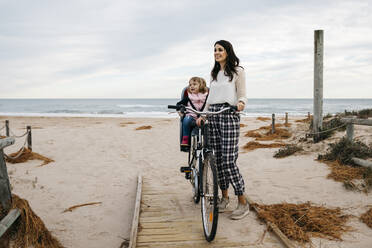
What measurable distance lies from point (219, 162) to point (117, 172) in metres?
4.48

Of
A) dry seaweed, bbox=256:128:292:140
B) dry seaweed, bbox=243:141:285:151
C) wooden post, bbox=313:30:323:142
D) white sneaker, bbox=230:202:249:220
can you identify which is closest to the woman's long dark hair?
white sneaker, bbox=230:202:249:220

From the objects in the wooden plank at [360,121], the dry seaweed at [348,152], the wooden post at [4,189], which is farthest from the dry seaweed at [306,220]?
the wooden post at [4,189]

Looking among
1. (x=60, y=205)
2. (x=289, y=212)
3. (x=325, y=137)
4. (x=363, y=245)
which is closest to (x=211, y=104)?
(x=289, y=212)

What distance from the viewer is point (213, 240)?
3.35 meters

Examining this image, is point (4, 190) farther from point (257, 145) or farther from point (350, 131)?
point (257, 145)

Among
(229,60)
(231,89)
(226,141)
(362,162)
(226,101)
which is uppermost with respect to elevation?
(229,60)

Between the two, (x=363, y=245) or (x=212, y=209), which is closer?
(x=212, y=209)

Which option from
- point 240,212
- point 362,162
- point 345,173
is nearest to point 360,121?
point 362,162

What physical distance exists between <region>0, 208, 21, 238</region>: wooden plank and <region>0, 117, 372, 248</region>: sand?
108cm

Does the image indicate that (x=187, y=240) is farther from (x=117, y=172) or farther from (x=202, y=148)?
(x=117, y=172)

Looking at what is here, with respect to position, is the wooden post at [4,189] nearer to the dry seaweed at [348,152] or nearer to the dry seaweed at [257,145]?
the dry seaweed at [348,152]

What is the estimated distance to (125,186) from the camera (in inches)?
255

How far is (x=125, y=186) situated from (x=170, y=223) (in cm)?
289

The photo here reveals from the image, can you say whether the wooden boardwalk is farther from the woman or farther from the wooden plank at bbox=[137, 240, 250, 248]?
the woman
